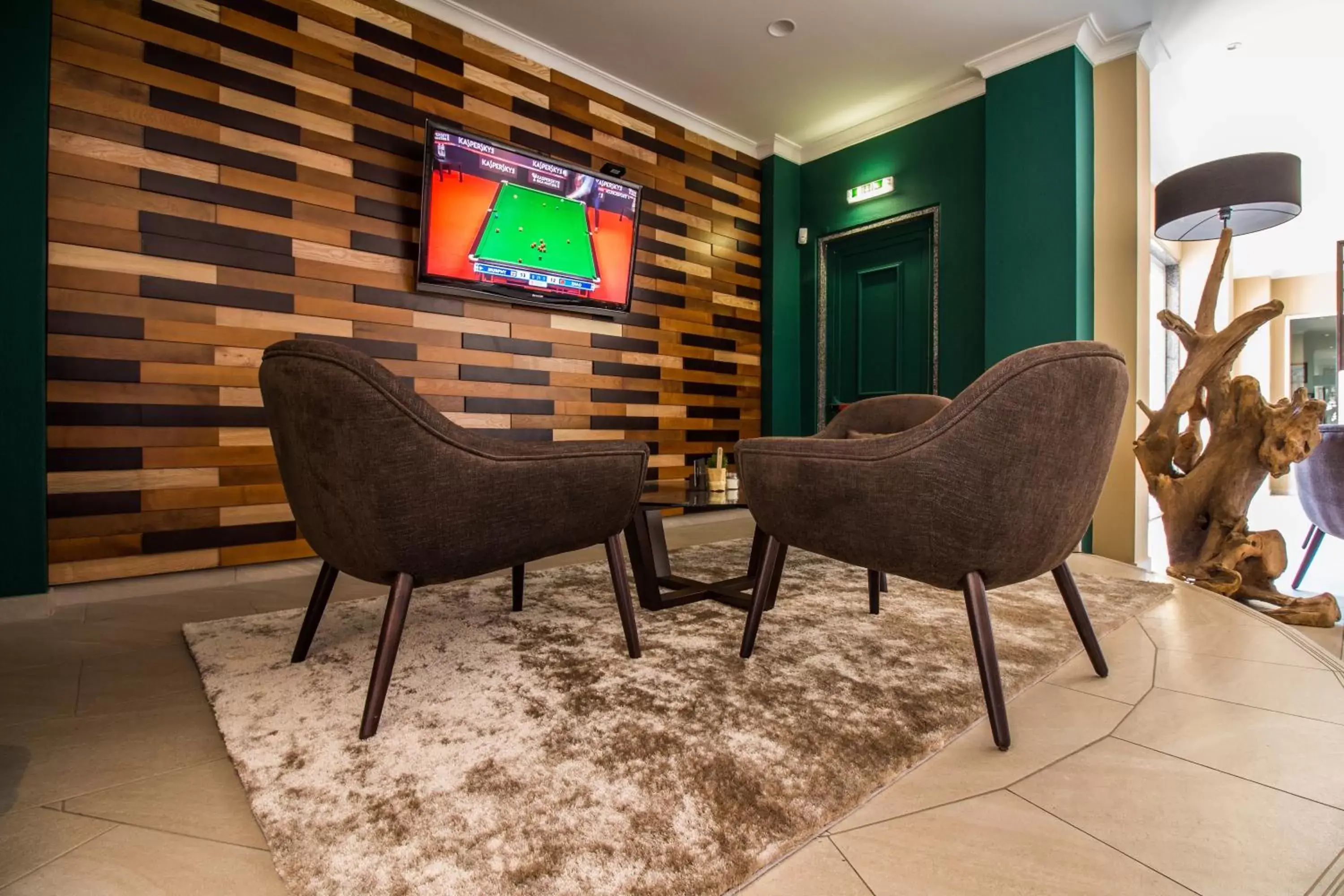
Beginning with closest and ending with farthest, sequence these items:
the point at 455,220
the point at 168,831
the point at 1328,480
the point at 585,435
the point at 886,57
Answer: the point at 168,831 → the point at 1328,480 → the point at 455,220 → the point at 886,57 → the point at 585,435

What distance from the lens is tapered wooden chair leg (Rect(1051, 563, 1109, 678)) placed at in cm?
156

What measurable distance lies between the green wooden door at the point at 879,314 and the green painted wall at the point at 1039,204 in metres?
0.61

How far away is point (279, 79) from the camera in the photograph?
116 inches

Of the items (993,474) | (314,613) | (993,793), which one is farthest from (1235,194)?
(314,613)

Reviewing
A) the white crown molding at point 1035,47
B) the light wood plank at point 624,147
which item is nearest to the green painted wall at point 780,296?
the light wood plank at point 624,147

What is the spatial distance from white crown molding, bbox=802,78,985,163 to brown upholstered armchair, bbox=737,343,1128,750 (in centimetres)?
379

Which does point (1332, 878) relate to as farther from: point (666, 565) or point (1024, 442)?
point (666, 565)

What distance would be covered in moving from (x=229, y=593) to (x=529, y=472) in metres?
1.82

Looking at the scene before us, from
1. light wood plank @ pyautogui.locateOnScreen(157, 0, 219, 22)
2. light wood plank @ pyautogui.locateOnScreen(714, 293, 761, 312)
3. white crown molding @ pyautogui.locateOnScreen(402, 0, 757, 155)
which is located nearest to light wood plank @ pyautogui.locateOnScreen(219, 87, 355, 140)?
light wood plank @ pyautogui.locateOnScreen(157, 0, 219, 22)

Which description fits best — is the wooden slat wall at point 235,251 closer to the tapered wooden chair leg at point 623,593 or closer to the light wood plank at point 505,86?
the light wood plank at point 505,86

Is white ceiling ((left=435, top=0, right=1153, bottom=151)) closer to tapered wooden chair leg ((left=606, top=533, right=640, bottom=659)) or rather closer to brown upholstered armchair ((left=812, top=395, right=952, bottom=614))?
brown upholstered armchair ((left=812, top=395, right=952, bottom=614))

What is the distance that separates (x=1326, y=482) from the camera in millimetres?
2461

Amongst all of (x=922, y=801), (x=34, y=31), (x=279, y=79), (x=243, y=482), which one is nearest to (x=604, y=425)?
(x=243, y=482)

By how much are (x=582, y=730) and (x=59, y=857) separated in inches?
32.2
